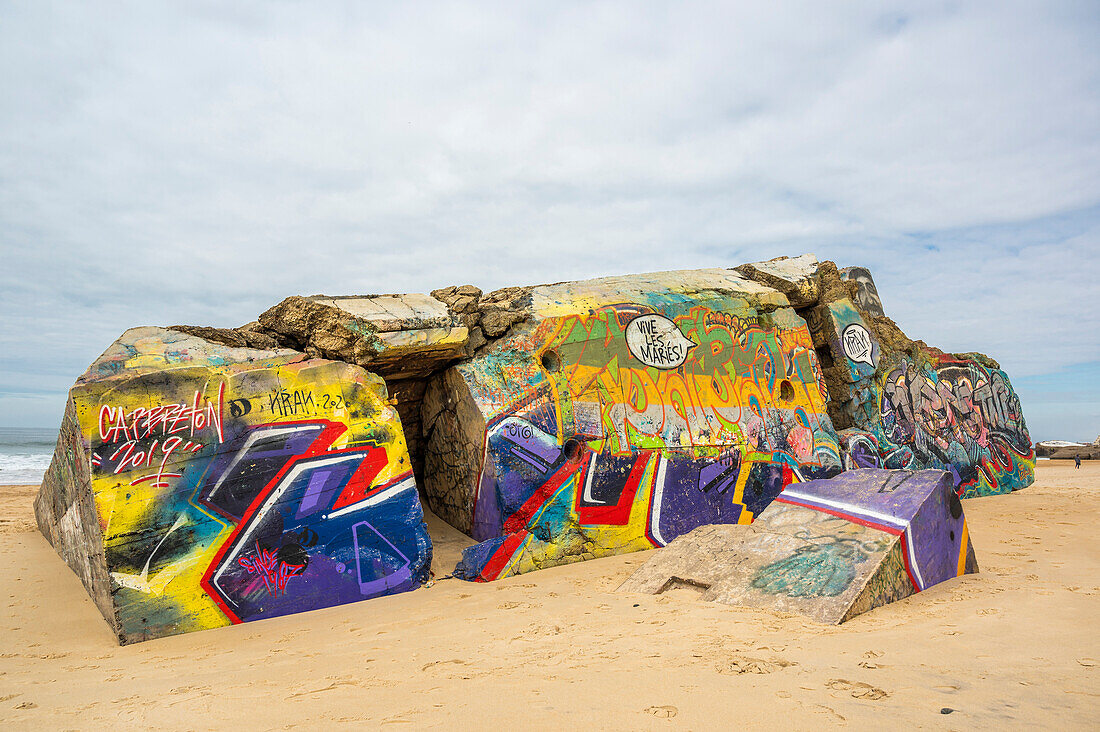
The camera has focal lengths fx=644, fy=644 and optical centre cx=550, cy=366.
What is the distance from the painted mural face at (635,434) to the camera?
5785 mm

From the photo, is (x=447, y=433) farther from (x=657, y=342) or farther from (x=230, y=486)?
(x=657, y=342)

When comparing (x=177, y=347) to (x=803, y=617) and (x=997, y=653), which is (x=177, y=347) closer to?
(x=803, y=617)

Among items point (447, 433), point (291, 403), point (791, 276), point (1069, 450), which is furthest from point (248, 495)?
point (1069, 450)

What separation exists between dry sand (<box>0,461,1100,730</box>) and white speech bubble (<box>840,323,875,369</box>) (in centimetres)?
366

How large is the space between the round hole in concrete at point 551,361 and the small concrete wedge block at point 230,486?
1643mm

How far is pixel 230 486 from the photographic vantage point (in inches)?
185

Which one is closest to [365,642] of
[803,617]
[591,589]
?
[591,589]

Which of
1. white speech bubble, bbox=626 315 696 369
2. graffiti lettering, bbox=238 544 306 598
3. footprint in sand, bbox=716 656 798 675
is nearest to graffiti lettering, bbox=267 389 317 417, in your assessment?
graffiti lettering, bbox=238 544 306 598

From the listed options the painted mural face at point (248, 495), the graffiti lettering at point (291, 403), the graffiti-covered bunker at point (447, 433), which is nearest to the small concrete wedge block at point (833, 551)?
the graffiti-covered bunker at point (447, 433)

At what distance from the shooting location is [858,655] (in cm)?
277

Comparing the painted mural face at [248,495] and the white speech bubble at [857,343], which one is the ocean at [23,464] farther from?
the white speech bubble at [857,343]

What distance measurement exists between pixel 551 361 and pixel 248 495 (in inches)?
117

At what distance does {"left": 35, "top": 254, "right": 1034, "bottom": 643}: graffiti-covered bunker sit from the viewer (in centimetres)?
452

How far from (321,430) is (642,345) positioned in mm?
3264
